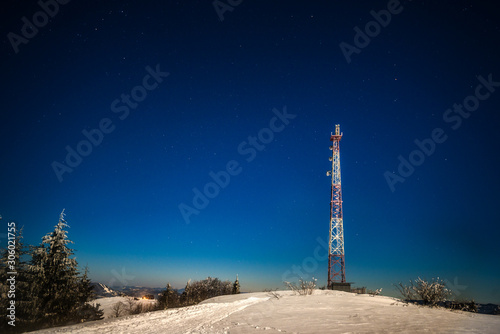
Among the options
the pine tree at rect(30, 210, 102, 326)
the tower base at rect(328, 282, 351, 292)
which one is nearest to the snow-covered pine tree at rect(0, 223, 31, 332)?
the pine tree at rect(30, 210, 102, 326)

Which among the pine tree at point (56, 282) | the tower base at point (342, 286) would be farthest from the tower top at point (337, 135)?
the pine tree at point (56, 282)

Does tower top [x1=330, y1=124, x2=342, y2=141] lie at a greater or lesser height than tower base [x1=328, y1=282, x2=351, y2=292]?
greater

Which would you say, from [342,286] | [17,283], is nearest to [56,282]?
[17,283]

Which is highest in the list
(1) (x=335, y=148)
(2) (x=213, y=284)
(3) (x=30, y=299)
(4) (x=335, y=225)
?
(1) (x=335, y=148)

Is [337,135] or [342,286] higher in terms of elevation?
[337,135]

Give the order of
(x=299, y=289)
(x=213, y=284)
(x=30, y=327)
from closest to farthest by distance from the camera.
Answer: (x=30, y=327), (x=299, y=289), (x=213, y=284)

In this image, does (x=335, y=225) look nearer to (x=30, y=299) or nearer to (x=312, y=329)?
(x=312, y=329)

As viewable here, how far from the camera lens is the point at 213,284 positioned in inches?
2371

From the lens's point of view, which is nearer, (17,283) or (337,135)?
(17,283)

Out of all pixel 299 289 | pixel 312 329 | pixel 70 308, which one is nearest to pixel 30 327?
pixel 70 308

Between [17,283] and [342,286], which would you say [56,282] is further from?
[342,286]

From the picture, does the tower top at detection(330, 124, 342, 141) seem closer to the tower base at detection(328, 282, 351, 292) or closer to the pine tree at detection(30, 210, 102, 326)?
the tower base at detection(328, 282, 351, 292)

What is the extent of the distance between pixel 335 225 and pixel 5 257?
77.0 ft

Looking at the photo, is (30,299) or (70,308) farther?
(70,308)
